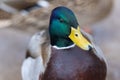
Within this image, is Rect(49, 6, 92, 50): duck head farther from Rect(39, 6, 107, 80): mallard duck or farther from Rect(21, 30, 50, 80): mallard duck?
Rect(21, 30, 50, 80): mallard duck

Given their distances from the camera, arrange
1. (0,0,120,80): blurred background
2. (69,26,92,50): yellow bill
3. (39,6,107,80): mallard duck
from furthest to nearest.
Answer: (0,0,120,80): blurred background < (39,6,107,80): mallard duck < (69,26,92,50): yellow bill

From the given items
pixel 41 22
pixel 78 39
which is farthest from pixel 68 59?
pixel 41 22

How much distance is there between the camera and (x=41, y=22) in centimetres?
469

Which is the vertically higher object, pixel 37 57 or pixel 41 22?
pixel 37 57

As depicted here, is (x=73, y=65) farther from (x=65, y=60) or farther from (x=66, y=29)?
(x=66, y=29)

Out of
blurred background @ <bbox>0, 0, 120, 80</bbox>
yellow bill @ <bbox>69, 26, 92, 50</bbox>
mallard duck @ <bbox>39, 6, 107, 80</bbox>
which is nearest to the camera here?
yellow bill @ <bbox>69, 26, 92, 50</bbox>

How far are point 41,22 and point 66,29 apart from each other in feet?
4.92

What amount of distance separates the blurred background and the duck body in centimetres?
90

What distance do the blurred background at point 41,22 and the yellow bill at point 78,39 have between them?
3.52ft

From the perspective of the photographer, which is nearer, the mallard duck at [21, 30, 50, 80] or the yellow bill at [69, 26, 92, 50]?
the yellow bill at [69, 26, 92, 50]

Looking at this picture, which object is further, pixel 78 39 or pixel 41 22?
pixel 41 22

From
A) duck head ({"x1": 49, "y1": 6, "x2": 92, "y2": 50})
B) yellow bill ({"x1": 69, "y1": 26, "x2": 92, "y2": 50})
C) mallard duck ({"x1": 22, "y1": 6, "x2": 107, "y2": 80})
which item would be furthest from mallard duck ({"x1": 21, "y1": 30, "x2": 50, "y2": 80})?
yellow bill ({"x1": 69, "y1": 26, "x2": 92, "y2": 50})

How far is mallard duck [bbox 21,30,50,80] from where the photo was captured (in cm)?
335

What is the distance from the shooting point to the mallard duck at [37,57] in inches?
132
